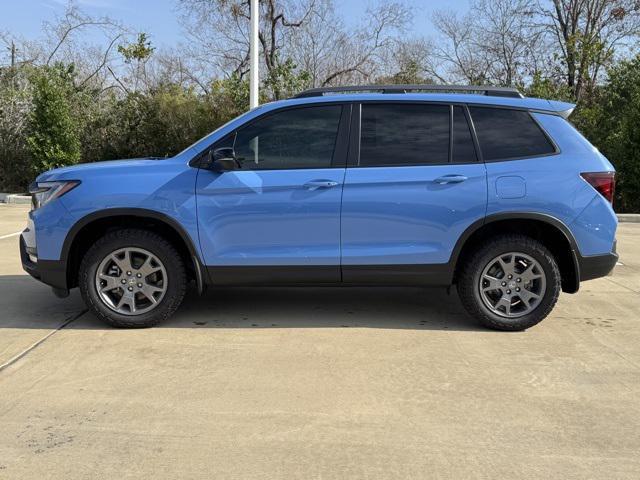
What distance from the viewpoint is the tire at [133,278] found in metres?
4.86

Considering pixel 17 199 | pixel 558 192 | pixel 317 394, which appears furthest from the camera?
pixel 17 199

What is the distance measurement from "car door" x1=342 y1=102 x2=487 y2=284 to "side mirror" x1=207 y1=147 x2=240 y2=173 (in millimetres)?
925

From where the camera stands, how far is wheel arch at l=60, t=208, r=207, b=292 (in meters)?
4.78

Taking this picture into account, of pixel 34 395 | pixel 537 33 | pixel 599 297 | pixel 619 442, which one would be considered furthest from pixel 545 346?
pixel 537 33

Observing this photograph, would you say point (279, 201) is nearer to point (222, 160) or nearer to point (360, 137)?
point (222, 160)

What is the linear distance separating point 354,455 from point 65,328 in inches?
121

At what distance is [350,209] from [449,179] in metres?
0.82

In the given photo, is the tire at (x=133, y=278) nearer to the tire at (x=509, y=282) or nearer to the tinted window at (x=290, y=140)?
the tinted window at (x=290, y=140)

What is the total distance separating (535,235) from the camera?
5039 millimetres

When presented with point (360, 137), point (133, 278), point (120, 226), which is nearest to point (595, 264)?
point (360, 137)

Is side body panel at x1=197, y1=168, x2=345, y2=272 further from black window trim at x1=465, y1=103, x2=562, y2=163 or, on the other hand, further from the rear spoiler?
the rear spoiler

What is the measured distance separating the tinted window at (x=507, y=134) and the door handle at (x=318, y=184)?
1.26 metres

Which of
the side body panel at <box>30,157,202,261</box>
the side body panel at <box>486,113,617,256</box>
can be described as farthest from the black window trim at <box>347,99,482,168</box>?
the side body panel at <box>30,157,202,261</box>

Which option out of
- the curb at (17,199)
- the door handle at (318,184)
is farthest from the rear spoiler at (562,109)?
the curb at (17,199)
